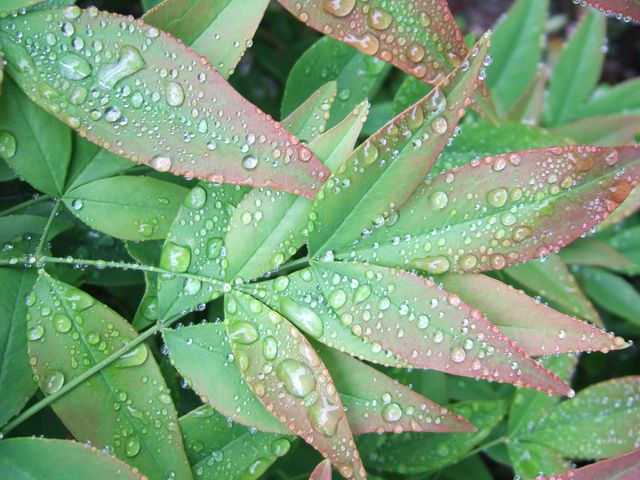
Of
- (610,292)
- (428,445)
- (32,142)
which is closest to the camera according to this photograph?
(32,142)

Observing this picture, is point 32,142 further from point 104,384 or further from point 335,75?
point 335,75

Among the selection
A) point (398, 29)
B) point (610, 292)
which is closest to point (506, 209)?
point (398, 29)

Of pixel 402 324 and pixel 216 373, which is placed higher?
pixel 402 324

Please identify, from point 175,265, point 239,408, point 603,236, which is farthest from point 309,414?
point 603,236

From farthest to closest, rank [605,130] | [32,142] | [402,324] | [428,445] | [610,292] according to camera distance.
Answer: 1. [610,292]
2. [605,130]
3. [428,445]
4. [32,142]
5. [402,324]

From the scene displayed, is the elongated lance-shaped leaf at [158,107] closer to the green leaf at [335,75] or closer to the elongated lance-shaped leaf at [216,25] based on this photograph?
the elongated lance-shaped leaf at [216,25]

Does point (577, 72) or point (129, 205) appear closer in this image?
point (129, 205)

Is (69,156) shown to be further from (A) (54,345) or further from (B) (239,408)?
(B) (239,408)

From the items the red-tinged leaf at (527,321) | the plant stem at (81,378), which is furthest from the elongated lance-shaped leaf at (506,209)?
the plant stem at (81,378)
